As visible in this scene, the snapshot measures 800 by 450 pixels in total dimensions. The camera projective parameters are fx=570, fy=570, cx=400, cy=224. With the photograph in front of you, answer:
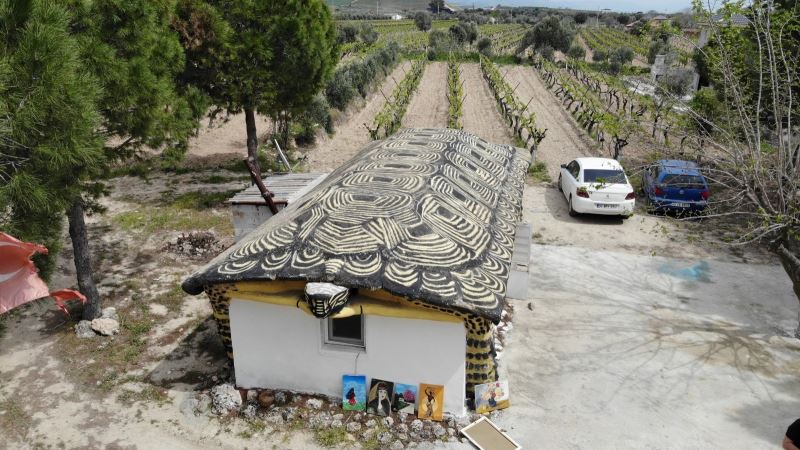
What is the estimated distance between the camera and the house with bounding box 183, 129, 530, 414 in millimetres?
7320

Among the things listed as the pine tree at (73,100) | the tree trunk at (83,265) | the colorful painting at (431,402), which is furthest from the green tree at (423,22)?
the colorful painting at (431,402)

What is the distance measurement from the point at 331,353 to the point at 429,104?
25825mm

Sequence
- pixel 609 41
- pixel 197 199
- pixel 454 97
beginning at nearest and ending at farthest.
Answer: pixel 197 199
pixel 454 97
pixel 609 41

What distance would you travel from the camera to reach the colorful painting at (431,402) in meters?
8.00

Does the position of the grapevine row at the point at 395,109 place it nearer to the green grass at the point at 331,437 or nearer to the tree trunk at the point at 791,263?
the tree trunk at the point at 791,263

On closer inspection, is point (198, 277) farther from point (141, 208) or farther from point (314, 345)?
point (141, 208)

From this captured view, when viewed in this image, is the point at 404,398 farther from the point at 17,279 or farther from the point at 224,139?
the point at 224,139

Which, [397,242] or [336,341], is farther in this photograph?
[336,341]

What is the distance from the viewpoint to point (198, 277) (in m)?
7.79

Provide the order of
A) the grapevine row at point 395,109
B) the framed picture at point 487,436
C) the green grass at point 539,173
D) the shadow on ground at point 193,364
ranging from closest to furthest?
the framed picture at point 487,436 < the shadow on ground at point 193,364 < the green grass at point 539,173 < the grapevine row at point 395,109

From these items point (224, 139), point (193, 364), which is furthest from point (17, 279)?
point (224, 139)

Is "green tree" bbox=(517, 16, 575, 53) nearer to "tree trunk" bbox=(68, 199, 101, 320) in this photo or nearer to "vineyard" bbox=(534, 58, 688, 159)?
"vineyard" bbox=(534, 58, 688, 159)

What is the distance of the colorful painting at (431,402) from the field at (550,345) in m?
0.87

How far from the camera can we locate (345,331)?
27.1 ft
